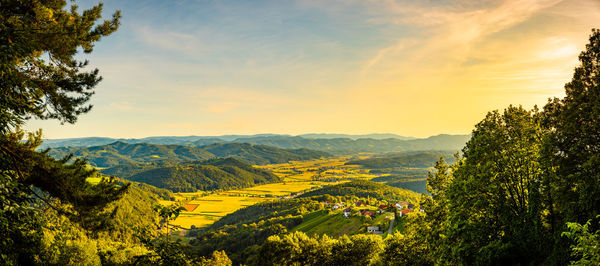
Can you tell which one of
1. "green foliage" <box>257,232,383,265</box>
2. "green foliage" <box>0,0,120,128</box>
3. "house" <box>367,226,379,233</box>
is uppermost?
"green foliage" <box>0,0,120,128</box>

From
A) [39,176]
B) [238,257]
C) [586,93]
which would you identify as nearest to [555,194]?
[586,93]

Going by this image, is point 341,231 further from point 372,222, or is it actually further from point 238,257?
point 238,257

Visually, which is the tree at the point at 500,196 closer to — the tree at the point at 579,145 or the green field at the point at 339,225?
the tree at the point at 579,145

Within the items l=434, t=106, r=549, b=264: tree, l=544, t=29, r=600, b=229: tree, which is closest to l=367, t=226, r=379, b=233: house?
l=434, t=106, r=549, b=264: tree

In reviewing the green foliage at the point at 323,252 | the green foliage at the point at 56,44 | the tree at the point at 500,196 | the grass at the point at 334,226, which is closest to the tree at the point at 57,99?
the green foliage at the point at 56,44

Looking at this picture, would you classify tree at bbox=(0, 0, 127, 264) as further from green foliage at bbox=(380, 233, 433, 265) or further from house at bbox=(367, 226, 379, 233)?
house at bbox=(367, 226, 379, 233)

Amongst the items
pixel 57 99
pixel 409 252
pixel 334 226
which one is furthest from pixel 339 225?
pixel 57 99

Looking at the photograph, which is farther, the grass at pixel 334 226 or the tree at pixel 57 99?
the grass at pixel 334 226

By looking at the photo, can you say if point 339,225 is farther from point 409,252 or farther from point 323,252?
point 409,252

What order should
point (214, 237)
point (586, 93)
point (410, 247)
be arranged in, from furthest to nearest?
1. point (214, 237)
2. point (410, 247)
3. point (586, 93)

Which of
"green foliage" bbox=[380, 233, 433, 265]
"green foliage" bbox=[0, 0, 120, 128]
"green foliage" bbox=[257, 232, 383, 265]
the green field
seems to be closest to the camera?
"green foliage" bbox=[0, 0, 120, 128]

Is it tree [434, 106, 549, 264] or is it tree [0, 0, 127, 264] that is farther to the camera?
tree [434, 106, 549, 264]
